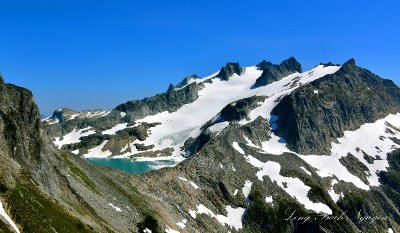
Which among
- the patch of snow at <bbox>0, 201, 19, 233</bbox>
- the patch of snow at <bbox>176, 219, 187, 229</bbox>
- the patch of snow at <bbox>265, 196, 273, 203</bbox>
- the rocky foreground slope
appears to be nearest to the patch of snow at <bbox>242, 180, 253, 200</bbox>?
the rocky foreground slope

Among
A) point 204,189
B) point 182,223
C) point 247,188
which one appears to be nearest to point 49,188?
point 182,223

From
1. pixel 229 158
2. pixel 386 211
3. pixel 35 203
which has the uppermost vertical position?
pixel 229 158

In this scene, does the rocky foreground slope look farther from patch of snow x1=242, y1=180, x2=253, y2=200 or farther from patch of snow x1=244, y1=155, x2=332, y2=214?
patch of snow x1=244, y1=155, x2=332, y2=214

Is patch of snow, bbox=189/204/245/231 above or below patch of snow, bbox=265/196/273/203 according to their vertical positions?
below

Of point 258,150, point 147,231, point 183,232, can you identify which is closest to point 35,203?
point 147,231

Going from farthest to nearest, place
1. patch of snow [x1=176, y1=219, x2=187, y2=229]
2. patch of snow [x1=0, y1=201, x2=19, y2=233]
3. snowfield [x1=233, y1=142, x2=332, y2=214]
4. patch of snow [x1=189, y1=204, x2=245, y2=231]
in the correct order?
snowfield [x1=233, y1=142, x2=332, y2=214] → patch of snow [x1=189, y1=204, x2=245, y2=231] → patch of snow [x1=176, y1=219, x2=187, y2=229] → patch of snow [x1=0, y1=201, x2=19, y2=233]

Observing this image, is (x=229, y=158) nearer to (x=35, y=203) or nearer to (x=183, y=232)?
(x=183, y=232)

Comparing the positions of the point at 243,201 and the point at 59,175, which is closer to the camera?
the point at 59,175

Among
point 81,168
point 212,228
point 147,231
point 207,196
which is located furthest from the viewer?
point 207,196

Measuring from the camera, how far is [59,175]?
72000 millimetres

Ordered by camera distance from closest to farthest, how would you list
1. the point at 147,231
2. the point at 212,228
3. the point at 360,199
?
the point at 147,231
the point at 212,228
the point at 360,199

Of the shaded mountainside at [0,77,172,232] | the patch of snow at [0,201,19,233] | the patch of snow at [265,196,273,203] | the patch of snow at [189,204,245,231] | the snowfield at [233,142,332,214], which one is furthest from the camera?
the snowfield at [233,142,332,214]

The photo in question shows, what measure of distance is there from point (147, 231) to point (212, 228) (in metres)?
27.2

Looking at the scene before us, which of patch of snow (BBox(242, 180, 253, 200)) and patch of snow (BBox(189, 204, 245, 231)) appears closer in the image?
patch of snow (BBox(189, 204, 245, 231))
